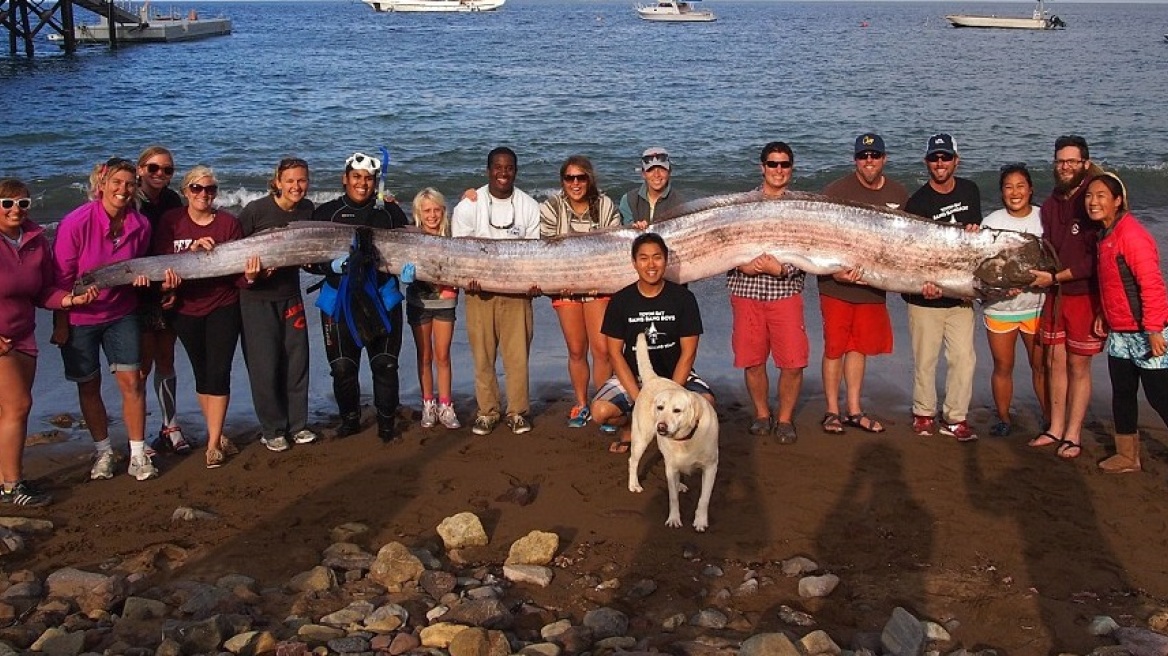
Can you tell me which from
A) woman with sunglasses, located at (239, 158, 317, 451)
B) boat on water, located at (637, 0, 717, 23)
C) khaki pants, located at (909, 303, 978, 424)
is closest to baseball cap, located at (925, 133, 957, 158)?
khaki pants, located at (909, 303, 978, 424)

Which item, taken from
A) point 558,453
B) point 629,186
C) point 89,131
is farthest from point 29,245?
point 89,131

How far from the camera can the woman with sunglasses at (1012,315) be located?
23.4 feet

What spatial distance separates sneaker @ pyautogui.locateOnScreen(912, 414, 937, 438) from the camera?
7566 mm

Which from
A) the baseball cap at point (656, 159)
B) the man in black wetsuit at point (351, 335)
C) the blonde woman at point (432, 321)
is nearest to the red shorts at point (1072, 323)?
the baseball cap at point (656, 159)

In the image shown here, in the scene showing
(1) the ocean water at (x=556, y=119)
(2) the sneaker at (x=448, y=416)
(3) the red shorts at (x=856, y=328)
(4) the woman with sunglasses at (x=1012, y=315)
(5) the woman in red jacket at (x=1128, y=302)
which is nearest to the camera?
(5) the woman in red jacket at (x=1128, y=302)

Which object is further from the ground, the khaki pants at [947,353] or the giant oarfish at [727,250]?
the giant oarfish at [727,250]

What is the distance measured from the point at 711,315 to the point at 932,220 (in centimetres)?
379

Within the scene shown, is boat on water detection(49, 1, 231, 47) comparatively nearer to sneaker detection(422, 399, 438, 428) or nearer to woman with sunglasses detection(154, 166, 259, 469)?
woman with sunglasses detection(154, 166, 259, 469)

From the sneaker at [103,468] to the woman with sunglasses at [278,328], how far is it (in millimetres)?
1001

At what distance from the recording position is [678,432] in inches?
222

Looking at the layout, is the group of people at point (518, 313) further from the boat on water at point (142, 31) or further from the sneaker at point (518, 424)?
the boat on water at point (142, 31)

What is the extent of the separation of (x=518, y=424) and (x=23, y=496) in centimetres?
321

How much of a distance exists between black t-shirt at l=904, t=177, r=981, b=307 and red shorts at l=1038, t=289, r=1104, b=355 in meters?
0.60

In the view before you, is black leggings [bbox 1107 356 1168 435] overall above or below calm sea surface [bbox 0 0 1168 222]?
below
